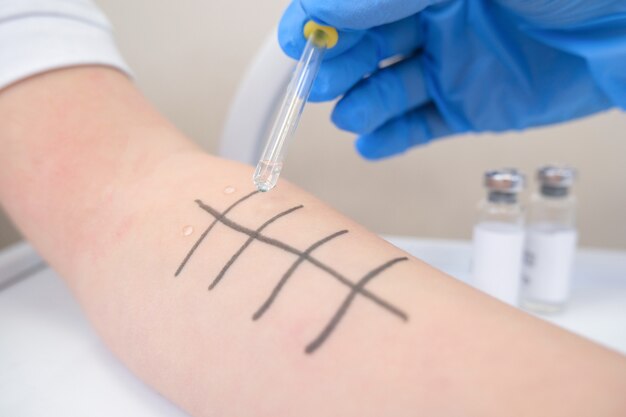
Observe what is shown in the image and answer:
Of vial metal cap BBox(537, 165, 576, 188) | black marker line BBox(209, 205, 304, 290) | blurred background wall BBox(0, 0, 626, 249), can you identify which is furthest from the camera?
blurred background wall BBox(0, 0, 626, 249)

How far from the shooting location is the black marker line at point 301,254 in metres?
0.45

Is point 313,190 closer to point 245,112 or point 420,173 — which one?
point 420,173

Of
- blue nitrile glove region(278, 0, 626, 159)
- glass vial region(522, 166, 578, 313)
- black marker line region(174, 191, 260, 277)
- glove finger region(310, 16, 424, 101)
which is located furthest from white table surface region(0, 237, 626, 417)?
glove finger region(310, 16, 424, 101)

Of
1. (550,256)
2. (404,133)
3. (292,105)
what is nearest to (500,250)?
(550,256)

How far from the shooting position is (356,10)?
2.13ft

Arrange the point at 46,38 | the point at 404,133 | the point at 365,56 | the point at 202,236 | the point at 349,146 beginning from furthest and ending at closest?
the point at 349,146 → the point at 404,133 → the point at 365,56 → the point at 46,38 → the point at 202,236

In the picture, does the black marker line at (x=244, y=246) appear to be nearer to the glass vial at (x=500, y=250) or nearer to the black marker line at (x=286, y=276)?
the black marker line at (x=286, y=276)

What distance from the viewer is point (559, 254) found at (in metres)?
0.90

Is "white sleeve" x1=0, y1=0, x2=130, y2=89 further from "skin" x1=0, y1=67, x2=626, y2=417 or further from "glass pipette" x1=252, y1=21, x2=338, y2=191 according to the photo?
"glass pipette" x1=252, y1=21, x2=338, y2=191

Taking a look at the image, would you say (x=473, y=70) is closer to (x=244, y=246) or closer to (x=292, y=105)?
(x=292, y=105)

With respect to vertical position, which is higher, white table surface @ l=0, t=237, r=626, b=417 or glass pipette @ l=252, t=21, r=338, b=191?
glass pipette @ l=252, t=21, r=338, b=191

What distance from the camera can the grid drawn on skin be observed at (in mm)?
450

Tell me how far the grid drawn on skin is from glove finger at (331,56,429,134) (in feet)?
1.00

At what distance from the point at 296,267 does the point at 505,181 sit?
510 mm
